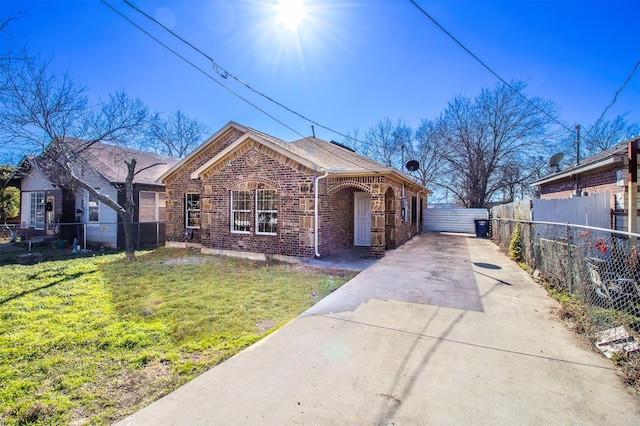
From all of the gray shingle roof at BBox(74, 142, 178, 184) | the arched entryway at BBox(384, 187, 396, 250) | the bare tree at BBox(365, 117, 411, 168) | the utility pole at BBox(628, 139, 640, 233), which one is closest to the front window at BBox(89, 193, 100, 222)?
the gray shingle roof at BBox(74, 142, 178, 184)

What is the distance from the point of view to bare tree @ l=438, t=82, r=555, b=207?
24141mm

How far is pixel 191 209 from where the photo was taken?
520 inches

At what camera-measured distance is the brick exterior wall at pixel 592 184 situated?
8.10 m

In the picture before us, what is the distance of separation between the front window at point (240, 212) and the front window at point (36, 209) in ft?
40.0

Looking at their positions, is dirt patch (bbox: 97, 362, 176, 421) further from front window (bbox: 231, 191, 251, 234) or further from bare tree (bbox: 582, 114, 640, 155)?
bare tree (bbox: 582, 114, 640, 155)

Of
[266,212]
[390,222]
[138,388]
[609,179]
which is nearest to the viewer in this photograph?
[138,388]

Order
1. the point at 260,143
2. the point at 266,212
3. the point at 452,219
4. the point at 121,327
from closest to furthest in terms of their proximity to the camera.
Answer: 1. the point at 121,327
2. the point at 260,143
3. the point at 266,212
4. the point at 452,219

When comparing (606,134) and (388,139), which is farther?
(388,139)

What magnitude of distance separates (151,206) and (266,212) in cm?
733

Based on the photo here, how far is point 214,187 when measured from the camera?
37.6 feet

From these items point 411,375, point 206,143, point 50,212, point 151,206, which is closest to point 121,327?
point 411,375

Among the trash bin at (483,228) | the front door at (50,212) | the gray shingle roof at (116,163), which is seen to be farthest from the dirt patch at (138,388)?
the trash bin at (483,228)

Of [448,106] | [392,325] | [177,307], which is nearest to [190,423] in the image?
[392,325]

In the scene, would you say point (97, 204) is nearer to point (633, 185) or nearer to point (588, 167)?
point (633, 185)
